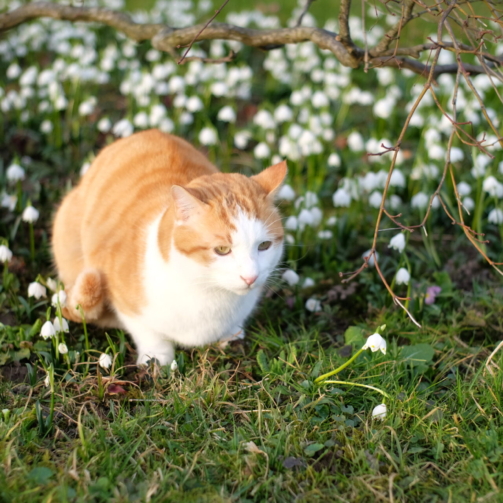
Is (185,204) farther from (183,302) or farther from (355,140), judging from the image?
(355,140)

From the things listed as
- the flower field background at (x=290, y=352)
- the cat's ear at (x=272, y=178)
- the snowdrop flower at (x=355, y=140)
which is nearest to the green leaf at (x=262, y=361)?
the flower field background at (x=290, y=352)

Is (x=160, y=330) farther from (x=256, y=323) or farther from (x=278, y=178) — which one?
(x=278, y=178)

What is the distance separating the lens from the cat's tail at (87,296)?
2.98m

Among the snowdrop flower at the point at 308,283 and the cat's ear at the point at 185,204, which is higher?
the cat's ear at the point at 185,204

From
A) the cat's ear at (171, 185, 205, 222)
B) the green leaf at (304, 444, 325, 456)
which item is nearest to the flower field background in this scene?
the green leaf at (304, 444, 325, 456)

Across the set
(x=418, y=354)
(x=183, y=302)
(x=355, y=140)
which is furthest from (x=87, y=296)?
(x=355, y=140)

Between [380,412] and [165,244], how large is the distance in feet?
3.99

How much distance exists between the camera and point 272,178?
2.73 metres

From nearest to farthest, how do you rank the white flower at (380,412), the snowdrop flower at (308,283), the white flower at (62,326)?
the white flower at (380,412), the white flower at (62,326), the snowdrop flower at (308,283)

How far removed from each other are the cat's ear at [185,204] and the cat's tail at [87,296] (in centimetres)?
74

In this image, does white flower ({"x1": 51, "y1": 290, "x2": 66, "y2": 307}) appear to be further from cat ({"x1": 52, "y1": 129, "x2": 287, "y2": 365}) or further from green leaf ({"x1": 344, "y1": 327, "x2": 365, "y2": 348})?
green leaf ({"x1": 344, "y1": 327, "x2": 365, "y2": 348})

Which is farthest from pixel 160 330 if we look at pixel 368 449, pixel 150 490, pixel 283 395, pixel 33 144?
pixel 33 144

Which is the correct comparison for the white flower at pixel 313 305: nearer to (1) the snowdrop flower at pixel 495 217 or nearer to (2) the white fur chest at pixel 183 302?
(2) the white fur chest at pixel 183 302

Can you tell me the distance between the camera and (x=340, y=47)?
3.14 metres
